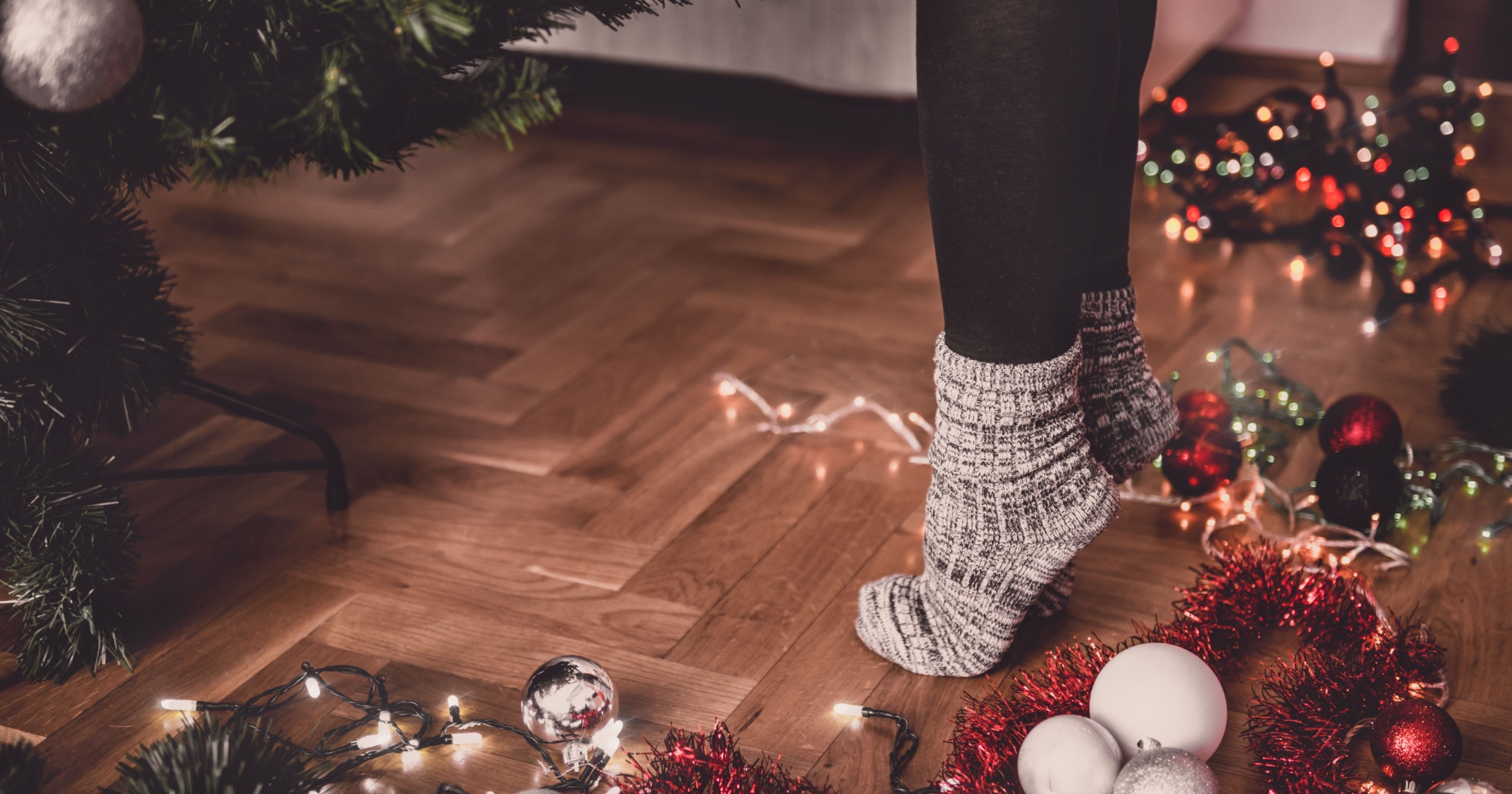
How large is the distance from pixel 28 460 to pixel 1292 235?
1416 mm

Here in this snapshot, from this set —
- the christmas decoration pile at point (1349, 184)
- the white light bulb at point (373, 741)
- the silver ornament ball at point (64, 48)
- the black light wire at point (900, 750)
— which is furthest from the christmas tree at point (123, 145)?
the christmas decoration pile at point (1349, 184)

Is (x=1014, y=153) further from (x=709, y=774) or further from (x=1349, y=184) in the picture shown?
(x=1349, y=184)

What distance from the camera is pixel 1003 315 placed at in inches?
31.3

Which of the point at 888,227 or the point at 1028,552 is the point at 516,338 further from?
the point at 1028,552

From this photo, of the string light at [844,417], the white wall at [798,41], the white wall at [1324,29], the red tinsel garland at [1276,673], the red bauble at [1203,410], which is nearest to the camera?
the red tinsel garland at [1276,673]

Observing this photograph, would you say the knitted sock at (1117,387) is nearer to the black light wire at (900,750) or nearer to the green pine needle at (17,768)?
the black light wire at (900,750)

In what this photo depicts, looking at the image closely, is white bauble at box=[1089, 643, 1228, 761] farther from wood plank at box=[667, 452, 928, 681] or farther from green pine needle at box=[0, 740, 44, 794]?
green pine needle at box=[0, 740, 44, 794]

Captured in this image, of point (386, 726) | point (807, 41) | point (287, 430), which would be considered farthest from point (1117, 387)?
point (807, 41)

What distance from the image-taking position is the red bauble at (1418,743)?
761mm

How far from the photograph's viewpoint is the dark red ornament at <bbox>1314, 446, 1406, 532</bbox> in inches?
40.2

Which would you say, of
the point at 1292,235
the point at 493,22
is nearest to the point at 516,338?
the point at 493,22

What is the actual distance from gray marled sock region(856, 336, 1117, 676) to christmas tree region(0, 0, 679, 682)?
323 mm

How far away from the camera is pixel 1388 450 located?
1061 mm

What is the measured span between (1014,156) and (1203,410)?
0.48 m
